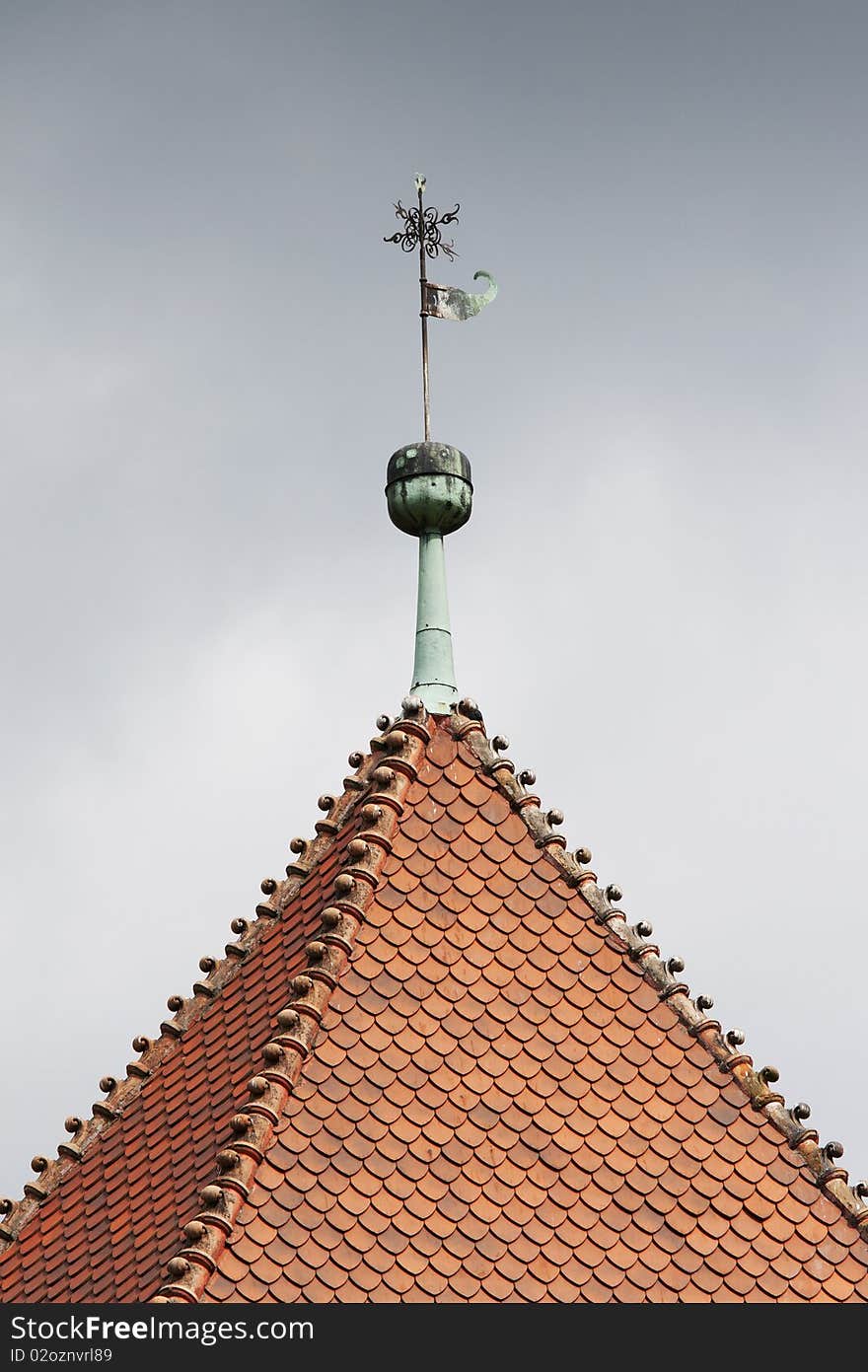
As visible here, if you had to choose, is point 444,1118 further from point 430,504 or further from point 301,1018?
point 430,504

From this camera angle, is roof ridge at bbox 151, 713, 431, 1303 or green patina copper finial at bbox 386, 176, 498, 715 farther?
green patina copper finial at bbox 386, 176, 498, 715

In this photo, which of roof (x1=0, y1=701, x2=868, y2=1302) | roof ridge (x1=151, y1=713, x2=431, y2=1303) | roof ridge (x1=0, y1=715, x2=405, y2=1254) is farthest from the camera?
roof ridge (x1=0, y1=715, x2=405, y2=1254)

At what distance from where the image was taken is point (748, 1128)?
1399 cm

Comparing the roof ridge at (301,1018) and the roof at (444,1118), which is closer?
the roof ridge at (301,1018)

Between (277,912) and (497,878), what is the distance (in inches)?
62.4

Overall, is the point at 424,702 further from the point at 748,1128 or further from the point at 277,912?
the point at 748,1128

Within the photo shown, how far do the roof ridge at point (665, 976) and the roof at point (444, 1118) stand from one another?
12 millimetres

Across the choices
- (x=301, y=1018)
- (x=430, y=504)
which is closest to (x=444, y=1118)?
(x=301, y=1018)

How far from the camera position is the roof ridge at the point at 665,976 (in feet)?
45.4

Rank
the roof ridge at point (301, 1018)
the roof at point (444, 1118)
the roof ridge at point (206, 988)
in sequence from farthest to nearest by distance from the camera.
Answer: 1. the roof ridge at point (206, 988)
2. the roof at point (444, 1118)
3. the roof ridge at point (301, 1018)

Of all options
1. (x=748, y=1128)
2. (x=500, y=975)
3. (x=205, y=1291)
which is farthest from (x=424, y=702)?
(x=205, y=1291)

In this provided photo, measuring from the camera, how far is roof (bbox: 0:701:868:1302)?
514 inches

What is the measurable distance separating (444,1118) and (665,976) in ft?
5.19

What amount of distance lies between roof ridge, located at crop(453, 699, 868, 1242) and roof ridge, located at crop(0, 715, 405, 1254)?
2.10 ft
